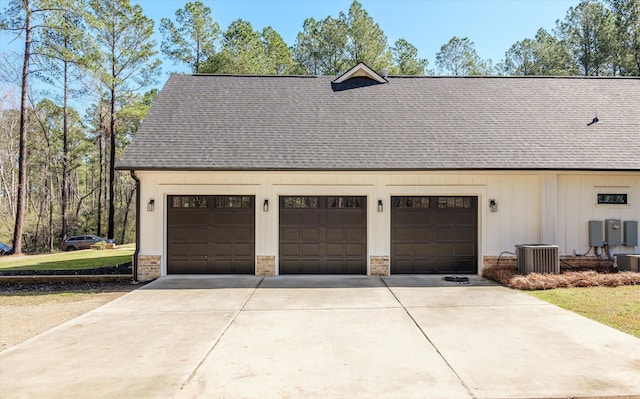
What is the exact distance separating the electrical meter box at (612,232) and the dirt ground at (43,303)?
41.7 feet

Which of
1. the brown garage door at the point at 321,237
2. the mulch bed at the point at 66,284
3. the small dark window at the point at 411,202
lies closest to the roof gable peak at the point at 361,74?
the small dark window at the point at 411,202

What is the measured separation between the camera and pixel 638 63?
24391 mm

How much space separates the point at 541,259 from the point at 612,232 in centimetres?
257

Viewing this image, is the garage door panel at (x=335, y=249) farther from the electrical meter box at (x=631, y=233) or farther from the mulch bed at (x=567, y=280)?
the electrical meter box at (x=631, y=233)

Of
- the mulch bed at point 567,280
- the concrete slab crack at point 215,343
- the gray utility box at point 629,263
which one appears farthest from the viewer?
the gray utility box at point 629,263

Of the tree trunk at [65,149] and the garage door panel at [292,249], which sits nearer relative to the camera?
the garage door panel at [292,249]

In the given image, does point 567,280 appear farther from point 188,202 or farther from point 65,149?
point 65,149

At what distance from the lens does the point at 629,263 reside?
32.1ft

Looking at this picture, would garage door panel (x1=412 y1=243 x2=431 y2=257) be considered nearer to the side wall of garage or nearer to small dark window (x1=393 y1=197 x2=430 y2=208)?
the side wall of garage

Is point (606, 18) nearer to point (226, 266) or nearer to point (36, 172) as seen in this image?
point (226, 266)

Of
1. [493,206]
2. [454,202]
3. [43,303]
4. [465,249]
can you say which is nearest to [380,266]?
[465,249]

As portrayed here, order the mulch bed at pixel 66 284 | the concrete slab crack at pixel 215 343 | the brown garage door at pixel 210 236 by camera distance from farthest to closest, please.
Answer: the brown garage door at pixel 210 236, the mulch bed at pixel 66 284, the concrete slab crack at pixel 215 343

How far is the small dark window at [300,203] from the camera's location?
10.6 metres

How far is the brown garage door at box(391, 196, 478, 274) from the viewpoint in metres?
10.6
